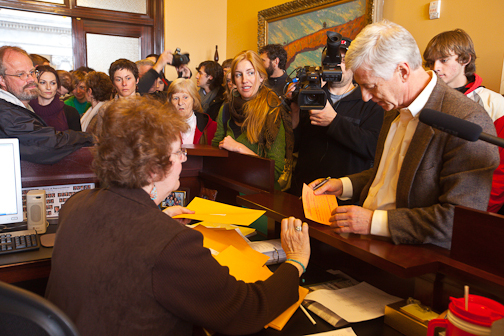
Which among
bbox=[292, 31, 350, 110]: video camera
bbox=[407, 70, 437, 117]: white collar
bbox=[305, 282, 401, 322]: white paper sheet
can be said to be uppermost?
bbox=[292, 31, 350, 110]: video camera

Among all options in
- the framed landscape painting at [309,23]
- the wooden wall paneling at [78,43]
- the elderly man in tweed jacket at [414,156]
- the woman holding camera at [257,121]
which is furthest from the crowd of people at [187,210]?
the wooden wall paneling at [78,43]

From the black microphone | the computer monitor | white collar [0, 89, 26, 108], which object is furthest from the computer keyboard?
the black microphone

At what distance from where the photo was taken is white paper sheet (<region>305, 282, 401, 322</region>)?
106 cm

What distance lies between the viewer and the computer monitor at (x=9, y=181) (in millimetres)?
1636

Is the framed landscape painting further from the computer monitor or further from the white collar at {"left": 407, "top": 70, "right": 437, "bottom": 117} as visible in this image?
the computer monitor

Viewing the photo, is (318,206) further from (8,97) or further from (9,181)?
(8,97)

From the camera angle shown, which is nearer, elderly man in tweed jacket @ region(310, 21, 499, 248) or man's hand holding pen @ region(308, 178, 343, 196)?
elderly man in tweed jacket @ region(310, 21, 499, 248)

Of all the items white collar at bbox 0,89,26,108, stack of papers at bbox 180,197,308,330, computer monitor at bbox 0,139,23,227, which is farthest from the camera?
white collar at bbox 0,89,26,108

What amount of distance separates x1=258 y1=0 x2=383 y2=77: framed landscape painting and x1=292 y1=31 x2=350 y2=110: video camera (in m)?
1.97

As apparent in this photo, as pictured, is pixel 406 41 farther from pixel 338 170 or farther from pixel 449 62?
pixel 449 62

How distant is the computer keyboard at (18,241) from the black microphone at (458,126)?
1.50 metres

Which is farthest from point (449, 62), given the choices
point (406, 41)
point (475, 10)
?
point (406, 41)

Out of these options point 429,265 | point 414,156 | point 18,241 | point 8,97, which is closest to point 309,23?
point 8,97

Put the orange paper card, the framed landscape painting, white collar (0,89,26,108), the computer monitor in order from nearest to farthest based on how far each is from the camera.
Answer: the orange paper card → the computer monitor → white collar (0,89,26,108) → the framed landscape painting
